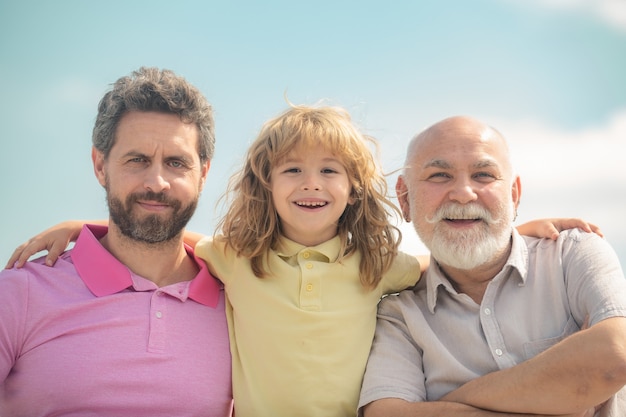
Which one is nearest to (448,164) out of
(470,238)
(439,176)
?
(439,176)

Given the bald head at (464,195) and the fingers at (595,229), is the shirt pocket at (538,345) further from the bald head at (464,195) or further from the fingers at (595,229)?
the fingers at (595,229)

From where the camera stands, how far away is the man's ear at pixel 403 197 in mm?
4258

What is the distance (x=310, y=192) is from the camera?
3904 millimetres

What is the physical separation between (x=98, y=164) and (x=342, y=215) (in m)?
1.78

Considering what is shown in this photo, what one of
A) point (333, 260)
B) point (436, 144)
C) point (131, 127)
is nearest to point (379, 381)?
point (333, 260)

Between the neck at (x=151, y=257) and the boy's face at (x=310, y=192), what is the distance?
2.56 ft

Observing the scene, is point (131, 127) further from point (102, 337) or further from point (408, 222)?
point (408, 222)

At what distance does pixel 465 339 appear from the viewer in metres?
3.69

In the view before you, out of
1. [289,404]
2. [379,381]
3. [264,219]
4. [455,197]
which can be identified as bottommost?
[289,404]

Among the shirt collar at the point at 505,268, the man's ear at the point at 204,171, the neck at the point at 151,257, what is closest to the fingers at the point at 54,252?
the neck at the point at 151,257

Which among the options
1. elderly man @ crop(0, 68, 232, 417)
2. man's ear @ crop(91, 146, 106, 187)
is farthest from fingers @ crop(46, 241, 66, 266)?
man's ear @ crop(91, 146, 106, 187)

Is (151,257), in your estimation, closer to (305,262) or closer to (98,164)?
(98,164)

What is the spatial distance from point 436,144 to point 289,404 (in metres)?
1.88

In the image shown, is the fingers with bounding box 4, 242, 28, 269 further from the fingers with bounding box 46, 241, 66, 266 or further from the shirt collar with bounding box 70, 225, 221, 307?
the shirt collar with bounding box 70, 225, 221, 307
